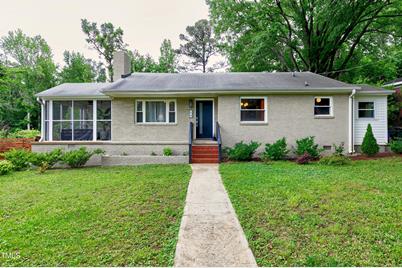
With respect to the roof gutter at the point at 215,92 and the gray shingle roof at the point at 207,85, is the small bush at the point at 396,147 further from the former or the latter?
the roof gutter at the point at 215,92

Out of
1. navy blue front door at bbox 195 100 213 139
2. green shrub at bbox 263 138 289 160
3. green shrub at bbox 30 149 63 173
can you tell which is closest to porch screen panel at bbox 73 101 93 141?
green shrub at bbox 30 149 63 173

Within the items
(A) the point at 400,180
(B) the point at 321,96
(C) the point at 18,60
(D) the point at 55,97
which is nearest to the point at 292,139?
(B) the point at 321,96

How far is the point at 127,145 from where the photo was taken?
9.76m

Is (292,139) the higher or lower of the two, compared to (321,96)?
lower

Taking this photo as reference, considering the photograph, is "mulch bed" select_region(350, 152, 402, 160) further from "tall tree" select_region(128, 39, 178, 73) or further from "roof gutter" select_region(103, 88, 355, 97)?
"tall tree" select_region(128, 39, 178, 73)

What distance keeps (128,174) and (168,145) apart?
2809 mm

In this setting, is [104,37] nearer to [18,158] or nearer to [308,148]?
[18,158]

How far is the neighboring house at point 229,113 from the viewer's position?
989cm

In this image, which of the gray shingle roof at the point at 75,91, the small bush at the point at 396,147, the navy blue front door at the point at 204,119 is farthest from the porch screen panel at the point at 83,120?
the small bush at the point at 396,147

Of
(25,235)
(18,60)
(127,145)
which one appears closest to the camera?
(25,235)

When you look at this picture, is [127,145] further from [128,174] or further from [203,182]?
[203,182]

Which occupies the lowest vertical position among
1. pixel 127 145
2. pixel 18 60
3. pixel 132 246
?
pixel 132 246

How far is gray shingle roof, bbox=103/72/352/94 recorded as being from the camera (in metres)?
10.1

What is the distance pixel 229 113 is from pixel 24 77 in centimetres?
2817
